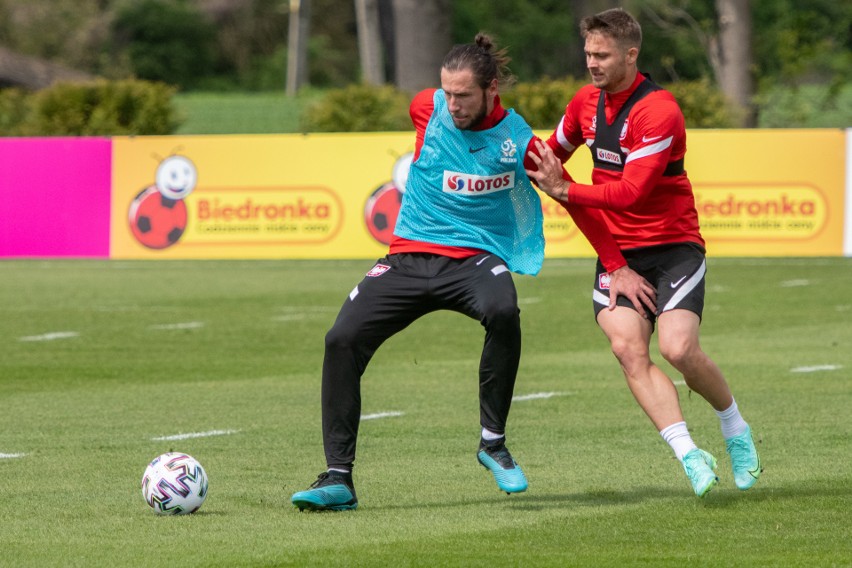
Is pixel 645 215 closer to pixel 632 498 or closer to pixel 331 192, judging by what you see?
pixel 632 498

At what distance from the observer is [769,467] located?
807 centimetres

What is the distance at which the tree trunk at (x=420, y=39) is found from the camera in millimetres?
31156

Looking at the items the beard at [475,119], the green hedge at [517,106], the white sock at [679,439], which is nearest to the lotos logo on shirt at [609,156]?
the beard at [475,119]

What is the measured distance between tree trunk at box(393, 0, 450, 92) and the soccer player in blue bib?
24.0 meters

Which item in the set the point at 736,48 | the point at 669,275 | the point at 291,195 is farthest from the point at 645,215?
the point at 736,48

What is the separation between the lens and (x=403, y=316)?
7070mm

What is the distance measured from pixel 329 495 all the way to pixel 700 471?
1538mm

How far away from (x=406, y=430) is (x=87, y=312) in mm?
7909

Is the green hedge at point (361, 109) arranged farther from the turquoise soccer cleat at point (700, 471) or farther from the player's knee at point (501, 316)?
the turquoise soccer cleat at point (700, 471)

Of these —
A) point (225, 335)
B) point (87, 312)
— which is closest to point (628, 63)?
point (225, 335)

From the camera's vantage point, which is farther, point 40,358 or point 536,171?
point 40,358

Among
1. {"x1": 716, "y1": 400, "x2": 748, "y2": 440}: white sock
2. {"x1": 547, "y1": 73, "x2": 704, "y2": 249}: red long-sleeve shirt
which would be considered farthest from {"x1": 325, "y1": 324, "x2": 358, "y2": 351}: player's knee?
{"x1": 716, "y1": 400, "x2": 748, "y2": 440}: white sock

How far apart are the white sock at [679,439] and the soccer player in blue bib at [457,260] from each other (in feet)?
1.88

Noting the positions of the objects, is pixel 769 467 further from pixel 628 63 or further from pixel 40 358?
pixel 40 358
